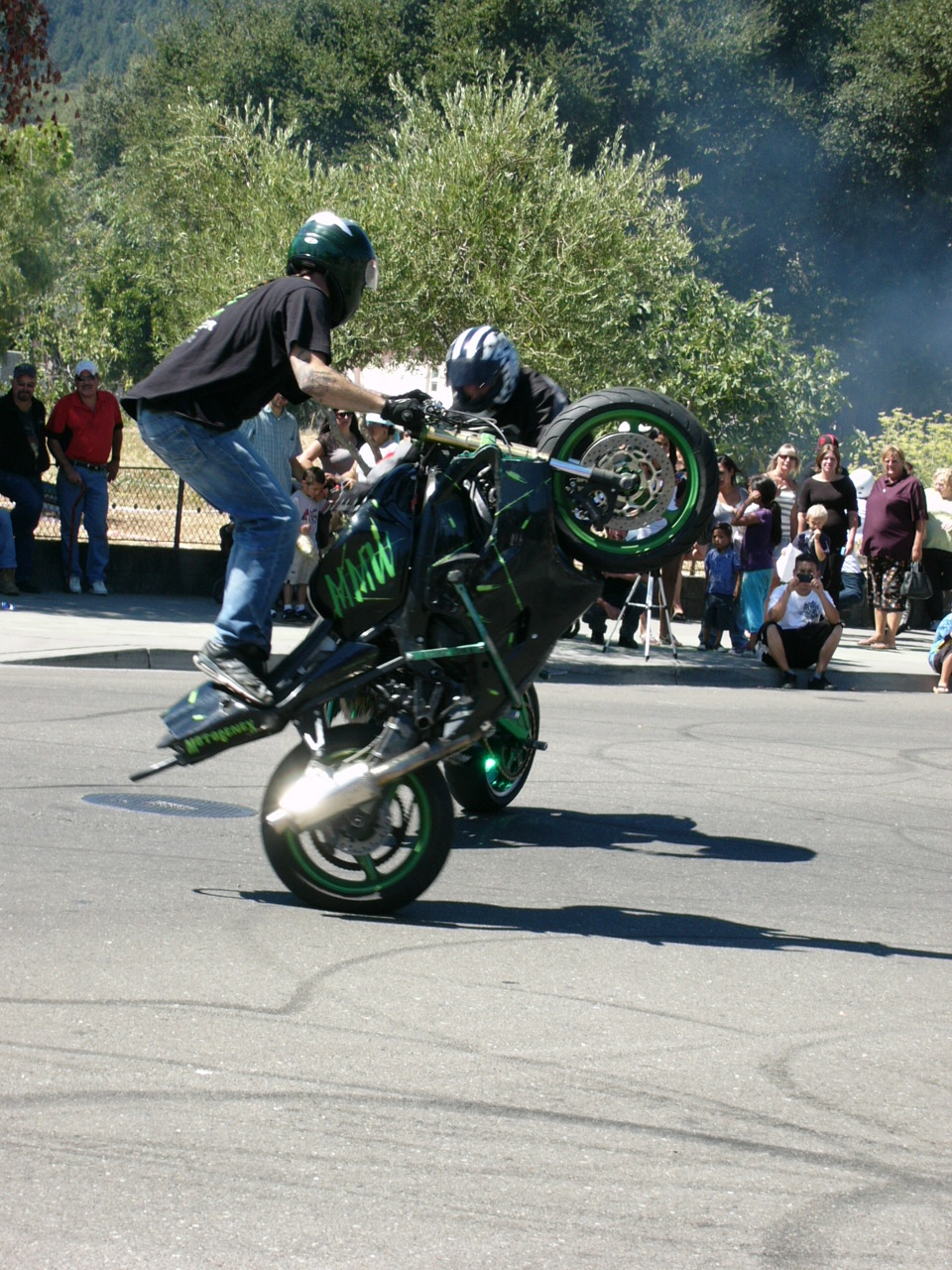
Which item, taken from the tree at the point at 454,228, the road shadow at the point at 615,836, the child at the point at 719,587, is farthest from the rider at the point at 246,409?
the tree at the point at 454,228

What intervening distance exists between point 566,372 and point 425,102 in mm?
4562

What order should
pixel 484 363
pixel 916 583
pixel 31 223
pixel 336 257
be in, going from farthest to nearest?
pixel 31 223, pixel 916 583, pixel 484 363, pixel 336 257

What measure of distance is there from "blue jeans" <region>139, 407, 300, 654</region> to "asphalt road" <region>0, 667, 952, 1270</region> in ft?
2.94

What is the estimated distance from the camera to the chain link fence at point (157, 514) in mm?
15234

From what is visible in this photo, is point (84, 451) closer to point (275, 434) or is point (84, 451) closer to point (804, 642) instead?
point (275, 434)

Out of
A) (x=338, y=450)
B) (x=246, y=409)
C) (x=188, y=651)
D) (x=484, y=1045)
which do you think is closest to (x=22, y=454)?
(x=188, y=651)

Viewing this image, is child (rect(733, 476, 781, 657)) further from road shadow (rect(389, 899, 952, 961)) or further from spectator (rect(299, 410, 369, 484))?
Answer: road shadow (rect(389, 899, 952, 961))

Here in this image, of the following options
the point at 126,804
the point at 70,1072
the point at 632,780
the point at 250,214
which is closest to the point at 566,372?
the point at 250,214

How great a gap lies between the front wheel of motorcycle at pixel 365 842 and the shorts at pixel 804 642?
859 centimetres

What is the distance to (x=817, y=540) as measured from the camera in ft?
46.0

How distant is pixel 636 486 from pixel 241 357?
1329 millimetres

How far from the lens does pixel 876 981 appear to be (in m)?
4.57

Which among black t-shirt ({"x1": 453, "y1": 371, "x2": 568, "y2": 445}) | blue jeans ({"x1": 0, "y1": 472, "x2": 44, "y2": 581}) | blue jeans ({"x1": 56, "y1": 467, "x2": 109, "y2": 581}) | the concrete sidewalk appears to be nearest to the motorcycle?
black t-shirt ({"x1": 453, "y1": 371, "x2": 568, "y2": 445})

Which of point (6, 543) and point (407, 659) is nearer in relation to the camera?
point (407, 659)
